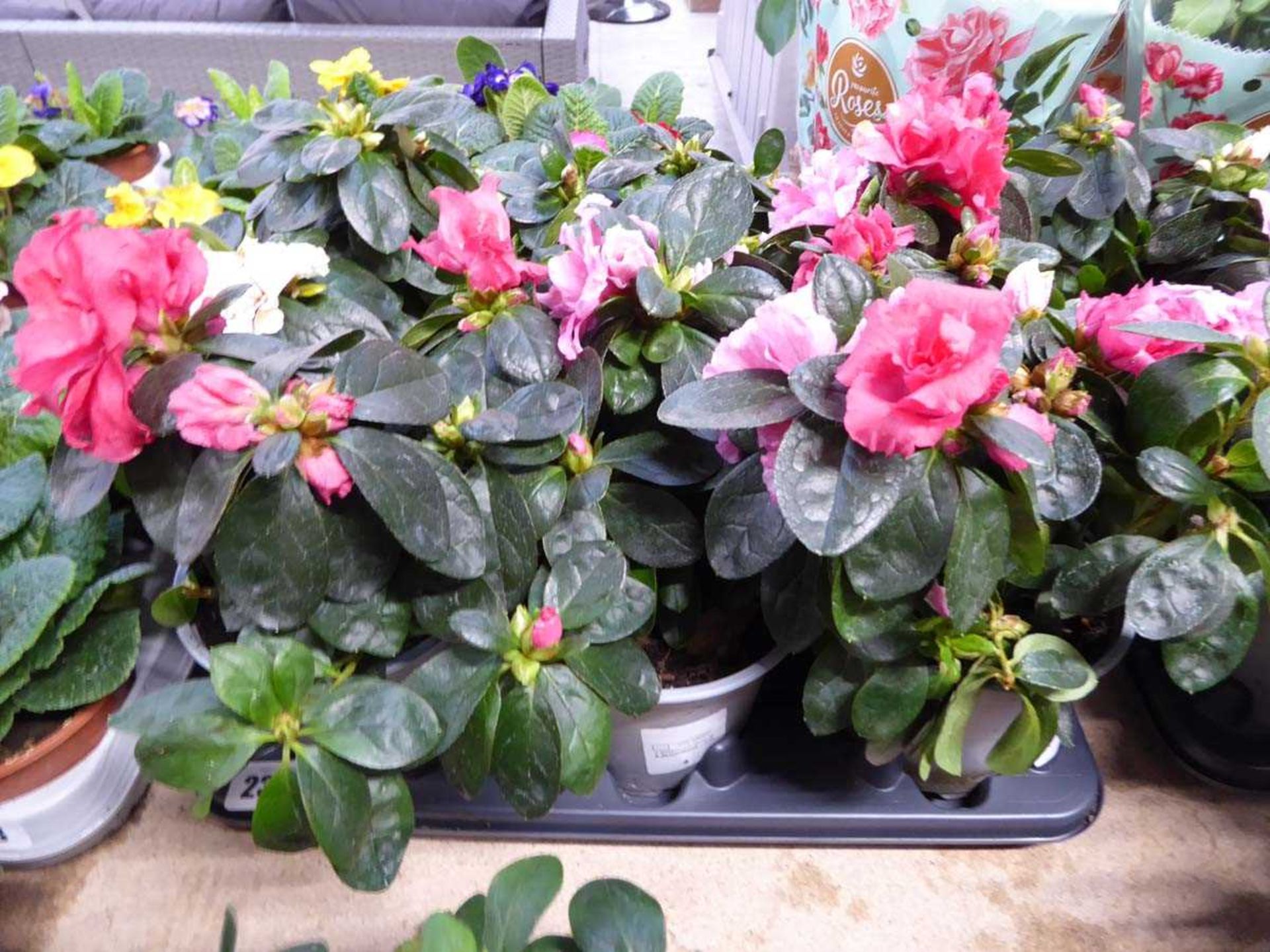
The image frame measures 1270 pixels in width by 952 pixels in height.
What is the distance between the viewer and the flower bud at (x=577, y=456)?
0.59 metres

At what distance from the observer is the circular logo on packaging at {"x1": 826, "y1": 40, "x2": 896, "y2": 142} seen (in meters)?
0.98

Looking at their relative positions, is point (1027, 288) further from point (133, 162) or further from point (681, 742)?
point (133, 162)

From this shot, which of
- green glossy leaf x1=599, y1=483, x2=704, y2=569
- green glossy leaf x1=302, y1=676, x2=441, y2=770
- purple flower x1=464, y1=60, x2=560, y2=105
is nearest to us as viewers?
green glossy leaf x1=302, y1=676, x2=441, y2=770

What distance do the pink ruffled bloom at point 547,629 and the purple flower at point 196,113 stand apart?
127 cm

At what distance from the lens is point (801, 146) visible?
1.20 m

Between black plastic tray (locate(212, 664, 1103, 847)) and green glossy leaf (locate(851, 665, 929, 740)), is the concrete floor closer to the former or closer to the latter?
black plastic tray (locate(212, 664, 1103, 847))

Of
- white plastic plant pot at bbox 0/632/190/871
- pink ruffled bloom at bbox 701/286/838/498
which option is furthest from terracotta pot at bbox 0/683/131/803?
pink ruffled bloom at bbox 701/286/838/498

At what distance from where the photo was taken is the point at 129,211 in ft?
2.70

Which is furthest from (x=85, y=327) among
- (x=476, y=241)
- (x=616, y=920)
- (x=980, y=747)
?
(x=980, y=747)

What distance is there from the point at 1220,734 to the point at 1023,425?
530 millimetres

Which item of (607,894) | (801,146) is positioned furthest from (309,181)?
(801,146)

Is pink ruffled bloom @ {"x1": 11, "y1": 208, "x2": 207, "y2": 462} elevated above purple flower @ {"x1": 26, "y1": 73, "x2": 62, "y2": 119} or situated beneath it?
elevated above

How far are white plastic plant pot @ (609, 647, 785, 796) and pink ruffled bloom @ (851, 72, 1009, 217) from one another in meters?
0.37

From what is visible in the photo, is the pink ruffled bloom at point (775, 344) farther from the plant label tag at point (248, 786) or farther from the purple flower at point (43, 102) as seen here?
the purple flower at point (43, 102)
